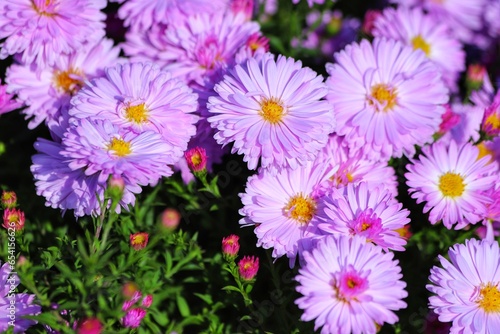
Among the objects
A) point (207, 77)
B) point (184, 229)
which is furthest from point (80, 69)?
point (184, 229)

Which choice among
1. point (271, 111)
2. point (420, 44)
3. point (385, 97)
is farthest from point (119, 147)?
point (420, 44)

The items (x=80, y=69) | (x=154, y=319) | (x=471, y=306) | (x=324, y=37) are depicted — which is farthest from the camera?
(x=324, y=37)

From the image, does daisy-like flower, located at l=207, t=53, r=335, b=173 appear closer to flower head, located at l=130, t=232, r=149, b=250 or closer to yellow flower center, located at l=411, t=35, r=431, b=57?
flower head, located at l=130, t=232, r=149, b=250

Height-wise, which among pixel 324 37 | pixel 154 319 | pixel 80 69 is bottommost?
pixel 154 319

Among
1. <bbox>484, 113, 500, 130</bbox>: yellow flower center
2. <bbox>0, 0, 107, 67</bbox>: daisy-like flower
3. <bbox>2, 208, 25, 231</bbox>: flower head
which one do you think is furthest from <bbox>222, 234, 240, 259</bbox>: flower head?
<bbox>484, 113, 500, 130</bbox>: yellow flower center

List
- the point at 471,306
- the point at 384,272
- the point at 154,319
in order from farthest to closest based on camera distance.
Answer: the point at 154,319, the point at 471,306, the point at 384,272

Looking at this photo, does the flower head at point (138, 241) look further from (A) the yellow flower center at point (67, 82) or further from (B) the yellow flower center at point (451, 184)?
(B) the yellow flower center at point (451, 184)

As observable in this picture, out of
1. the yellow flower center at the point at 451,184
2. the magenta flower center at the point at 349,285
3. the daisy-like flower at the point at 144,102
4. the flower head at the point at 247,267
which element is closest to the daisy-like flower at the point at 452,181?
the yellow flower center at the point at 451,184

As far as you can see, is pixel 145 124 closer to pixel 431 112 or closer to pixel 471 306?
pixel 431 112

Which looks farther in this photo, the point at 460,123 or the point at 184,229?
the point at 460,123
